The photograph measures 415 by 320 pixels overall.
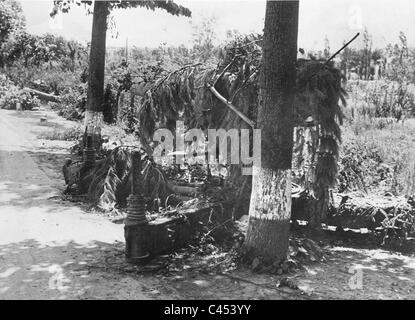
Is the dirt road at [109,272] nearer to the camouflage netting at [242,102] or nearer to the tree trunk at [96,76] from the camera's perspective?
the camouflage netting at [242,102]

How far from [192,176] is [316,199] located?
10.9ft

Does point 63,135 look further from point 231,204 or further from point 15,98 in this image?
point 231,204

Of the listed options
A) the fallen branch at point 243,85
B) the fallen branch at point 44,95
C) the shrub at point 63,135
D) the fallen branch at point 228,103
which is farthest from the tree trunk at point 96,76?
the fallen branch at point 44,95

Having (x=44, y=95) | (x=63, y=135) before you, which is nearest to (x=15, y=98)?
(x=44, y=95)

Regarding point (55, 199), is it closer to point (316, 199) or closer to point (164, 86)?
point (164, 86)

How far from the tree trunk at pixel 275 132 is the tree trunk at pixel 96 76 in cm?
764

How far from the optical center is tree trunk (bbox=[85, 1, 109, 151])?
1266 cm

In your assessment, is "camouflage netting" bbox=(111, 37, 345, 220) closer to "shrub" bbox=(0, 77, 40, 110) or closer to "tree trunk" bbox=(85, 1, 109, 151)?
"tree trunk" bbox=(85, 1, 109, 151)

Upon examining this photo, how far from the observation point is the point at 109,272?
5.81 m

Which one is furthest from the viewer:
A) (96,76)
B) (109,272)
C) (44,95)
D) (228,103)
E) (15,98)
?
(44,95)

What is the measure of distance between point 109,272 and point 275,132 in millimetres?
2736

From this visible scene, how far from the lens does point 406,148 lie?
11.7 metres

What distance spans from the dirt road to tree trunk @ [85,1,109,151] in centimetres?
405

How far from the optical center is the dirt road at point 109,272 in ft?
17.2
